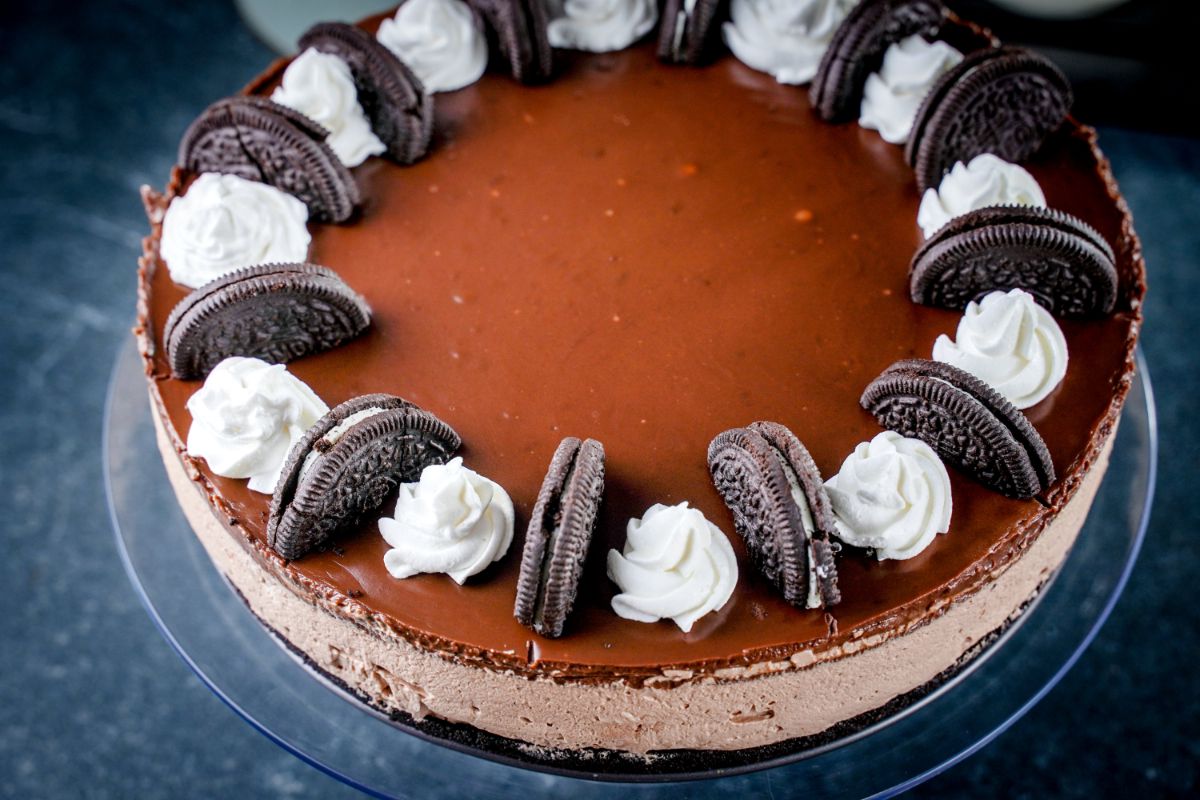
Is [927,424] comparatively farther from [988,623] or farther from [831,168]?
[831,168]

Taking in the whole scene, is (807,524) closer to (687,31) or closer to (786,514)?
(786,514)

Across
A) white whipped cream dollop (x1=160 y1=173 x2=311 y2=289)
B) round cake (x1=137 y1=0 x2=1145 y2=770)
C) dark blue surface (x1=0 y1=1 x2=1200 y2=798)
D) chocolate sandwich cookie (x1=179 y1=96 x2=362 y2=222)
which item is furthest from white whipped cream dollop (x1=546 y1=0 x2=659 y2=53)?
dark blue surface (x1=0 y1=1 x2=1200 y2=798)

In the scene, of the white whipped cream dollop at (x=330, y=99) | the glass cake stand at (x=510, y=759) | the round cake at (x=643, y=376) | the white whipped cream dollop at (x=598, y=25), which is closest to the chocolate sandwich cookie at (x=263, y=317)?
the round cake at (x=643, y=376)

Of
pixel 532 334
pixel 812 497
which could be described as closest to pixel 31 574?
pixel 532 334

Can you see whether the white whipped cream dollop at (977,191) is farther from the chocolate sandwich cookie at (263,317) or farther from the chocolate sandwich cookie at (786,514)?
the chocolate sandwich cookie at (263,317)

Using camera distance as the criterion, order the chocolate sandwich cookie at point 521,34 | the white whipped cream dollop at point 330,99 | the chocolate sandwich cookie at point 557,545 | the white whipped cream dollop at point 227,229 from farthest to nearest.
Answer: the chocolate sandwich cookie at point 521,34 → the white whipped cream dollop at point 330,99 → the white whipped cream dollop at point 227,229 → the chocolate sandwich cookie at point 557,545

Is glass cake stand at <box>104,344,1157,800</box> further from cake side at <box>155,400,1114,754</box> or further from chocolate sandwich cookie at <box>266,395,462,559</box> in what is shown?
chocolate sandwich cookie at <box>266,395,462,559</box>
